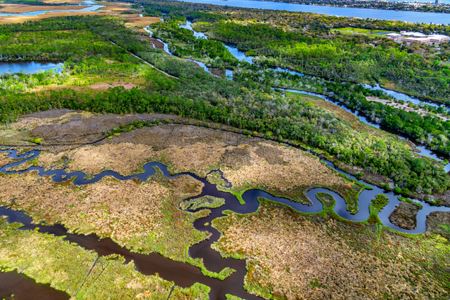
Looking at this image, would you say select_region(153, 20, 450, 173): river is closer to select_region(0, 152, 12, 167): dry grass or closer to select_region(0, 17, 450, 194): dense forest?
select_region(0, 17, 450, 194): dense forest

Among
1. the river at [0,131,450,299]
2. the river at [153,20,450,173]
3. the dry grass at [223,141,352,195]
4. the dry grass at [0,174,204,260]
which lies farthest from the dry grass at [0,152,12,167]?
the river at [153,20,450,173]

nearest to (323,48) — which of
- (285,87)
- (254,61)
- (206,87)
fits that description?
(254,61)

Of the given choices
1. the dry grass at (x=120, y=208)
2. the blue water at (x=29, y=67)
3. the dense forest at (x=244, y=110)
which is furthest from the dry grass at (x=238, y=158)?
the blue water at (x=29, y=67)

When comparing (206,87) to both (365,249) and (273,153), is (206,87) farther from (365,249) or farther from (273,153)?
(365,249)

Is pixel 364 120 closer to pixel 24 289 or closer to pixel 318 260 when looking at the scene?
pixel 318 260

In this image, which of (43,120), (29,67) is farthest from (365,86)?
(29,67)

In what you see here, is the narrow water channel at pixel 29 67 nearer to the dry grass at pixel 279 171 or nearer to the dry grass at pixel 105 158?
the dry grass at pixel 105 158
